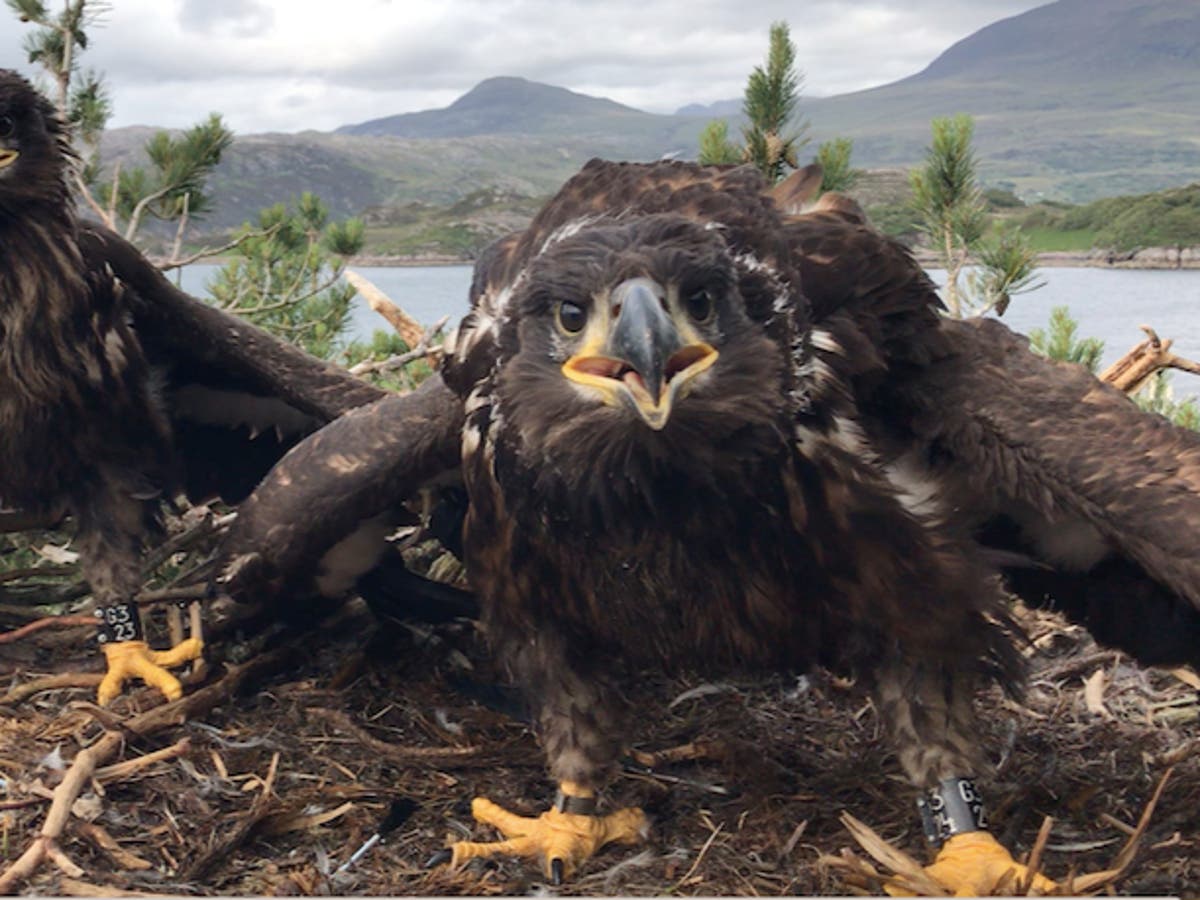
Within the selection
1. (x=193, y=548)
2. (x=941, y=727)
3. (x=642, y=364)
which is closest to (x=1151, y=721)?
(x=941, y=727)

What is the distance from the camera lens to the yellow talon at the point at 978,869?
8.67 ft

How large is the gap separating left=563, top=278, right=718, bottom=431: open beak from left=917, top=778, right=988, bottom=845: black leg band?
1285 millimetres

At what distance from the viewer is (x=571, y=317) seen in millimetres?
2135

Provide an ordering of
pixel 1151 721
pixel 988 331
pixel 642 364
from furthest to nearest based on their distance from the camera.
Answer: pixel 1151 721 → pixel 988 331 → pixel 642 364

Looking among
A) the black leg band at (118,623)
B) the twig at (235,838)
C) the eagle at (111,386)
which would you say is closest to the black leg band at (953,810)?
the twig at (235,838)

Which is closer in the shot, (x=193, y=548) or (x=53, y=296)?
(x=53, y=296)

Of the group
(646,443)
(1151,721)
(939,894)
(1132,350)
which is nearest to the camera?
(646,443)

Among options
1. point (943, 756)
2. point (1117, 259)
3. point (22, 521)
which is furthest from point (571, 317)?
point (1117, 259)

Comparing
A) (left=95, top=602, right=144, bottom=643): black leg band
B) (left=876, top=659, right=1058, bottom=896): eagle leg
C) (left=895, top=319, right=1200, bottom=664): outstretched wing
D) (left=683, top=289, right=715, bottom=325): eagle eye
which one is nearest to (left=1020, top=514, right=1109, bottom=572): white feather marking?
(left=895, top=319, right=1200, bottom=664): outstretched wing

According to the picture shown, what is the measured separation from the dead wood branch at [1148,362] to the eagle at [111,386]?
2.65 m

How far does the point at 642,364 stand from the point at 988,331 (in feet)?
4.74

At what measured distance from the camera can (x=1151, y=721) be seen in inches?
141

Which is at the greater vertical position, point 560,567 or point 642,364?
point 642,364

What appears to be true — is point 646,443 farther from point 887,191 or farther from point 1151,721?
point 887,191
